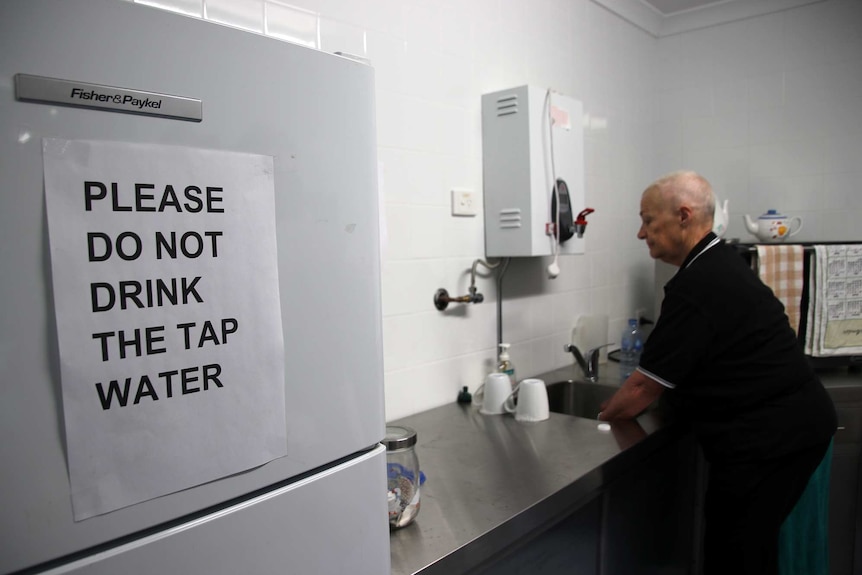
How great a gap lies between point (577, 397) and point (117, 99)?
2.07 metres

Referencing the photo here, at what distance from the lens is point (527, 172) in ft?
6.52

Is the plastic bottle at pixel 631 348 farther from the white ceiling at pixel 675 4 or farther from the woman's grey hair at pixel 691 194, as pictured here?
the white ceiling at pixel 675 4

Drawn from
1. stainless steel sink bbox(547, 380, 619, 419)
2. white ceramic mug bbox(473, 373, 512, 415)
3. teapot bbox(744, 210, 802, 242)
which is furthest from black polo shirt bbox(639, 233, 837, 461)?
teapot bbox(744, 210, 802, 242)

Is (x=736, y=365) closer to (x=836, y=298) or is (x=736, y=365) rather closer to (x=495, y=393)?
(x=495, y=393)

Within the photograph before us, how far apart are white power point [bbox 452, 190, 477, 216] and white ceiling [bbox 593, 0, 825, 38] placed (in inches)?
56.3

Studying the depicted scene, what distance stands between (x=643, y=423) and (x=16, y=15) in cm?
176

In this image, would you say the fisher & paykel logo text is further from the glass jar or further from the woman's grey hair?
the woman's grey hair

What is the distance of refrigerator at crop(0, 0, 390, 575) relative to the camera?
0.53 m

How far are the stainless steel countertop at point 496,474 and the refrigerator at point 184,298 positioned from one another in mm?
324

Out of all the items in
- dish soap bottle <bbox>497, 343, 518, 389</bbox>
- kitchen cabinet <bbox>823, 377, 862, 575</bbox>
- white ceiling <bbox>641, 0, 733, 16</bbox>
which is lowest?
kitchen cabinet <bbox>823, 377, 862, 575</bbox>

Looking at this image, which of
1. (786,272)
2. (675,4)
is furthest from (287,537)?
(675,4)

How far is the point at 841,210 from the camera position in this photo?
2.83 metres

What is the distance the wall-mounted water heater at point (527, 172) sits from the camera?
1.99 metres

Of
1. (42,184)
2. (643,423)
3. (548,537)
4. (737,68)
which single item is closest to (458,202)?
(643,423)
